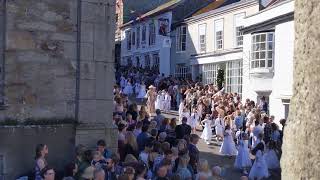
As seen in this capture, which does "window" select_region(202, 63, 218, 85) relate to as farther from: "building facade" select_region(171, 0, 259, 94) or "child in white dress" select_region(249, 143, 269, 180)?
"child in white dress" select_region(249, 143, 269, 180)

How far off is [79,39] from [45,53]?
0.76m

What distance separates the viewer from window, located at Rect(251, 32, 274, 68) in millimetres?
24125

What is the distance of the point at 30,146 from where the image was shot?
369 inches

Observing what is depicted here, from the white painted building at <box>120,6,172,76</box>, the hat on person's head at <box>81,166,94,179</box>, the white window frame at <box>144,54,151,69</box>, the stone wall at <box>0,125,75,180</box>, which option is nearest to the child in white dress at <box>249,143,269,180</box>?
the stone wall at <box>0,125,75,180</box>

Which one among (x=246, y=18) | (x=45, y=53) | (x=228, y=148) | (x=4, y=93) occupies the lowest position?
(x=228, y=148)

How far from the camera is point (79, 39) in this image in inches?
392

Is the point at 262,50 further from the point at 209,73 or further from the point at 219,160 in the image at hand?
the point at 219,160

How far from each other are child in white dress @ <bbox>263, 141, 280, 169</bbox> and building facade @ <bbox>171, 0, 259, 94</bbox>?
14.3m

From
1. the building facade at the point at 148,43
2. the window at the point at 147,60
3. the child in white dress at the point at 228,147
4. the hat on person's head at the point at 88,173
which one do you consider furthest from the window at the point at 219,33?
the hat on person's head at the point at 88,173

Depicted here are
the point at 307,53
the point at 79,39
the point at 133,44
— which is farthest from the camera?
the point at 133,44

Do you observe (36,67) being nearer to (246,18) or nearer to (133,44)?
(246,18)

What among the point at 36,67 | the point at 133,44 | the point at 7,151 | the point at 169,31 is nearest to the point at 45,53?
the point at 36,67

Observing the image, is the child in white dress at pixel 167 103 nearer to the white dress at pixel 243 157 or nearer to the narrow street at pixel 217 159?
the narrow street at pixel 217 159

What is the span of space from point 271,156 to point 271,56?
11805 millimetres
